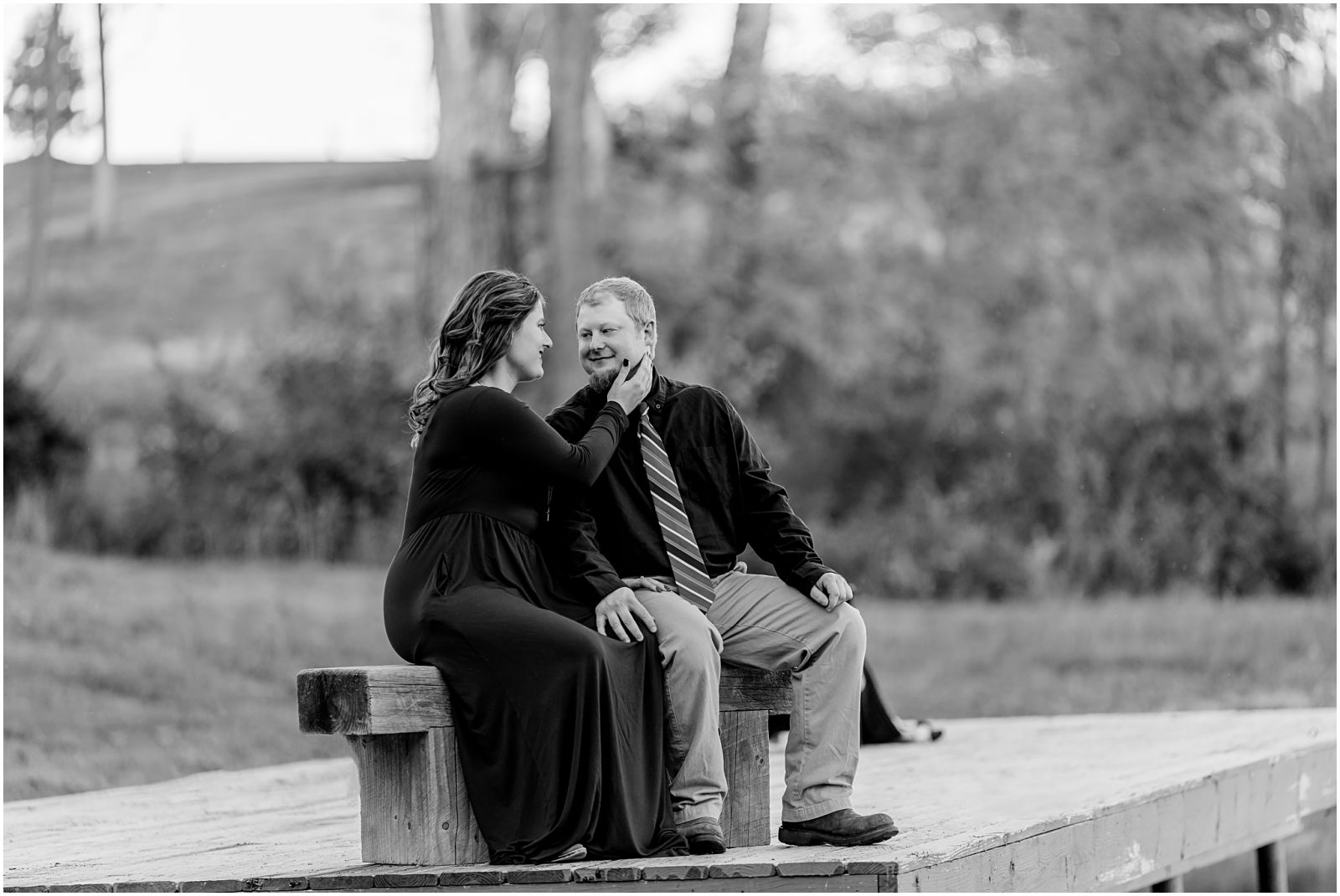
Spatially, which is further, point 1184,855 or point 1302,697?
point 1302,697

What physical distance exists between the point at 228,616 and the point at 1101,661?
224 inches

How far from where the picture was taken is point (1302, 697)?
35.3 ft

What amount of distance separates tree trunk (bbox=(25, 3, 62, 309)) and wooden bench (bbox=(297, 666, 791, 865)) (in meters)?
12.1

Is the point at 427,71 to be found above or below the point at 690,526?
above

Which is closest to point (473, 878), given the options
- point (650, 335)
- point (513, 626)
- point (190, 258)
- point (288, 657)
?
point (513, 626)

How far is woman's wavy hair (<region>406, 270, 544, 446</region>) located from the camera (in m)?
3.71

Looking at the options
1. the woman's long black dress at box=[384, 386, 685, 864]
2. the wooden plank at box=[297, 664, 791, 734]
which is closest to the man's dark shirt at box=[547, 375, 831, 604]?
the woman's long black dress at box=[384, 386, 685, 864]

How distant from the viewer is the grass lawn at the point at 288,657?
8133 mm

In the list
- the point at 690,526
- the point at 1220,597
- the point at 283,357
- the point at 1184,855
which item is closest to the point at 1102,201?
the point at 1220,597

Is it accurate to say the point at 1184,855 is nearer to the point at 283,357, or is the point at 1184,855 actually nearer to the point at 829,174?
the point at 283,357

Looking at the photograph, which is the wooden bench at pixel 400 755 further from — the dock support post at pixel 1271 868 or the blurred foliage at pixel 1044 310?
the blurred foliage at pixel 1044 310

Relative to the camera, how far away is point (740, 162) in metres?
17.0

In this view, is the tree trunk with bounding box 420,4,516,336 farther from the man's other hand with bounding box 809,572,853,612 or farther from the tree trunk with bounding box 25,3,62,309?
the man's other hand with bounding box 809,572,853,612

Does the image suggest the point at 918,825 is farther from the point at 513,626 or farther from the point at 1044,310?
the point at 1044,310
